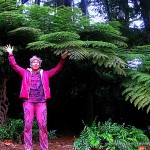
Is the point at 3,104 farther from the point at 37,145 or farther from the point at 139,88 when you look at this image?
the point at 139,88

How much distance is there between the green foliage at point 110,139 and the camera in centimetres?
556

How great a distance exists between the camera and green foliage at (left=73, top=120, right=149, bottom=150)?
Answer: 556 cm

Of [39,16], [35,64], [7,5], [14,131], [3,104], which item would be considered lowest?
[14,131]

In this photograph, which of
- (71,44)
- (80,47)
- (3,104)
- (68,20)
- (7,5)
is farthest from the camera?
(3,104)

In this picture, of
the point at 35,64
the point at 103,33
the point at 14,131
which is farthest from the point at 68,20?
the point at 14,131

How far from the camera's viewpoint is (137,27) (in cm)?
1259

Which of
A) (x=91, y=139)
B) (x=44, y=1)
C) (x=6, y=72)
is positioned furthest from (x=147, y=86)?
(x=44, y=1)

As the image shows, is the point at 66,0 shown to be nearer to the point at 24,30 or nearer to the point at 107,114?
the point at 107,114

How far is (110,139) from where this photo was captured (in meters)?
5.58

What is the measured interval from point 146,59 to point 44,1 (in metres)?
10.0

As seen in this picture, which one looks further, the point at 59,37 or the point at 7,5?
the point at 7,5

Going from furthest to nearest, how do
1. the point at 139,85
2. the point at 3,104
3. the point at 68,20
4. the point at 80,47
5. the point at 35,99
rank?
the point at 3,104, the point at 68,20, the point at 139,85, the point at 80,47, the point at 35,99

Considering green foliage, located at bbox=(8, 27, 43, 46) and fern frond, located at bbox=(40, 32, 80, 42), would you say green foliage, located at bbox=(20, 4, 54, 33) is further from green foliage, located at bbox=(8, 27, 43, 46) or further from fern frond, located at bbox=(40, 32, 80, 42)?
fern frond, located at bbox=(40, 32, 80, 42)

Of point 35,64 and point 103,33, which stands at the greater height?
point 103,33
